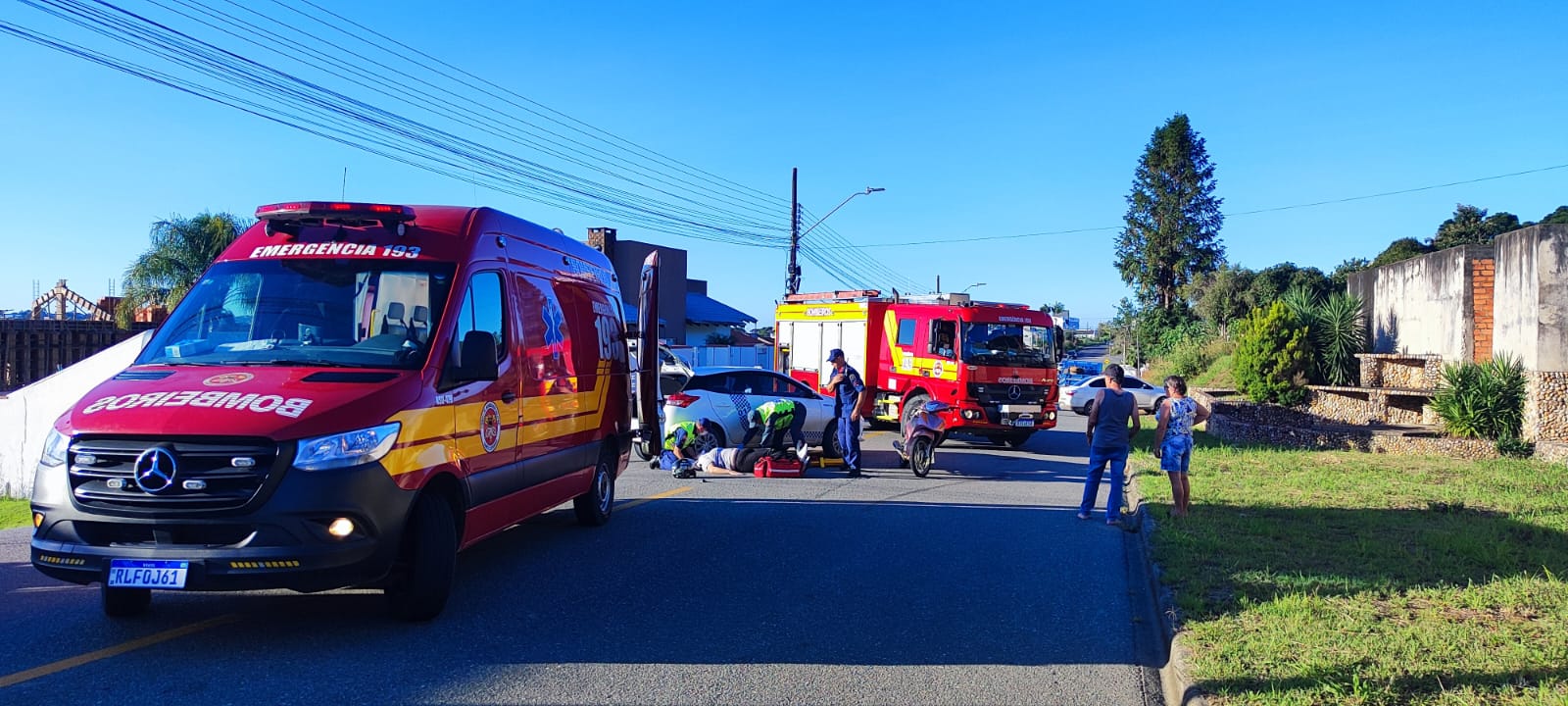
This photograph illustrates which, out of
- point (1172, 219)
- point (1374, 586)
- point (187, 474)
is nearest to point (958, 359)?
point (1374, 586)

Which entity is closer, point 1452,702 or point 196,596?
point 1452,702

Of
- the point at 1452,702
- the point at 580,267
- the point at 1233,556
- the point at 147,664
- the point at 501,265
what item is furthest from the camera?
the point at 580,267

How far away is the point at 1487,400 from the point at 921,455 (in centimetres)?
892

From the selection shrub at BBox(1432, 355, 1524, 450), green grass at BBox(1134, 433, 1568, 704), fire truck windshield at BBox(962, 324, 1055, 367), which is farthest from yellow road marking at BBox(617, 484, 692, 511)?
shrub at BBox(1432, 355, 1524, 450)

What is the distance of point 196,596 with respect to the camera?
21.9ft

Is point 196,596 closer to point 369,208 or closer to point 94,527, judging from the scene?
point 94,527

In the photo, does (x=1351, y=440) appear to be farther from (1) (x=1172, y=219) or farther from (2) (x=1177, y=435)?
(1) (x=1172, y=219)

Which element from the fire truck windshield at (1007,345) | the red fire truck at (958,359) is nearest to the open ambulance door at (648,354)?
the red fire truck at (958,359)

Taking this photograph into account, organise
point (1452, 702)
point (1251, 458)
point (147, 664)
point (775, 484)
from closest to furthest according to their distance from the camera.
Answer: point (1452, 702) → point (147, 664) → point (775, 484) → point (1251, 458)

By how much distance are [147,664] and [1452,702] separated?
6.32m

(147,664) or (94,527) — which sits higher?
→ (94,527)

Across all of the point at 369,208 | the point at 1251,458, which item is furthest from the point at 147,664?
the point at 1251,458

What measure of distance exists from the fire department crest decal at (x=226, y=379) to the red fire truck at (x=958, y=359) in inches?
498

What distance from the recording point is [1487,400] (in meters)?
15.8
